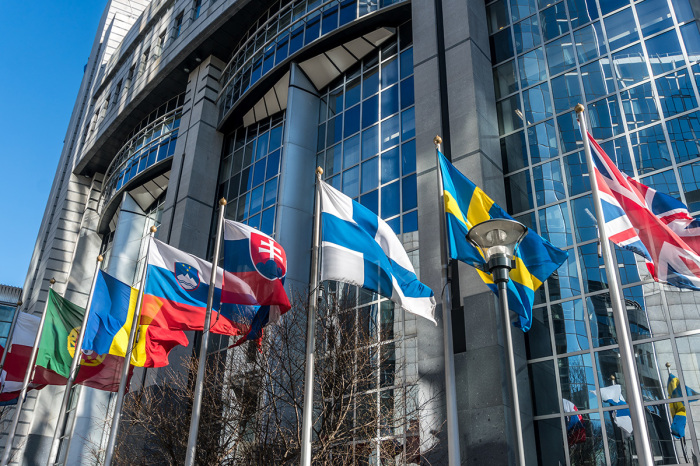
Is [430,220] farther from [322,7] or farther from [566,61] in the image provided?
[322,7]

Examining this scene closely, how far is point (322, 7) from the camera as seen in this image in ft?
101

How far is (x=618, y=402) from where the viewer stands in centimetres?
1588

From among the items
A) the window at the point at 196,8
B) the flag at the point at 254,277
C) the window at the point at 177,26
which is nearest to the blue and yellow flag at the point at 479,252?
the flag at the point at 254,277

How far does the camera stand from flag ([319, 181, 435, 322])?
40.0 ft

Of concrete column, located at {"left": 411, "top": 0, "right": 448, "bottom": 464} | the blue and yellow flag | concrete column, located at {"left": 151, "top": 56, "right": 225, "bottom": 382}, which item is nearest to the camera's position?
the blue and yellow flag

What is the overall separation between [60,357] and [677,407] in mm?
17787

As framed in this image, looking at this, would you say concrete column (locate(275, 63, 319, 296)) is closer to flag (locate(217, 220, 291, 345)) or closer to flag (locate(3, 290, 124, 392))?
flag (locate(3, 290, 124, 392))

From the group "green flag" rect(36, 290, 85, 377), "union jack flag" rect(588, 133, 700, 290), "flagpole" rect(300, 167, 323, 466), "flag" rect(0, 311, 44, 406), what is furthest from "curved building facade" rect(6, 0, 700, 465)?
"green flag" rect(36, 290, 85, 377)

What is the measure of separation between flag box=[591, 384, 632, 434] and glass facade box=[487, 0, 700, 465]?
81 mm

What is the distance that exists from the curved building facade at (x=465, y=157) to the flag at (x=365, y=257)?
70 cm

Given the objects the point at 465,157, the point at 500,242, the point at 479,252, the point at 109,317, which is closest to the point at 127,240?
the point at 109,317

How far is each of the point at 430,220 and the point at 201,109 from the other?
69.2 feet

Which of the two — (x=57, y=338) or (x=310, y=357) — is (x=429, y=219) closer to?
(x=310, y=357)

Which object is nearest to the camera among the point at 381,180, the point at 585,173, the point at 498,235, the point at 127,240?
the point at 498,235
